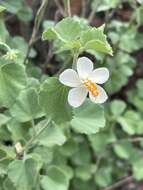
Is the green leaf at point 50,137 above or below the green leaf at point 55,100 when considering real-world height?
below

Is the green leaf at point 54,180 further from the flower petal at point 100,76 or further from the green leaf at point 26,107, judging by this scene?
the flower petal at point 100,76

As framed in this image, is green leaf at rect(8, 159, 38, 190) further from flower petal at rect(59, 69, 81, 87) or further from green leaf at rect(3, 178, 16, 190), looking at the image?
flower petal at rect(59, 69, 81, 87)

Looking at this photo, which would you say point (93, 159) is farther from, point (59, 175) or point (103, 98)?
point (103, 98)

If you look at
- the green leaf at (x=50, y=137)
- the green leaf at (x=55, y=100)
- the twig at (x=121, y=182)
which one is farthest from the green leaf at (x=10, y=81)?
the twig at (x=121, y=182)

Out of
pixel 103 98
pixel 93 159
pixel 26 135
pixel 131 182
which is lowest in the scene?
pixel 131 182

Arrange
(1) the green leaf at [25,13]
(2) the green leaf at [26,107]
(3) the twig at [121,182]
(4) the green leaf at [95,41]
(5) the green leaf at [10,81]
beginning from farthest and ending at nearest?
1. (3) the twig at [121,182]
2. (1) the green leaf at [25,13]
3. (2) the green leaf at [26,107]
4. (5) the green leaf at [10,81]
5. (4) the green leaf at [95,41]

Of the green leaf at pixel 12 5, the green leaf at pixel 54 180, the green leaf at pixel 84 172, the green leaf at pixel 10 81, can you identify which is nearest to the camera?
the green leaf at pixel 10 81

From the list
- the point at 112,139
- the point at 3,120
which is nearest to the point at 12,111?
the point at 3,120
